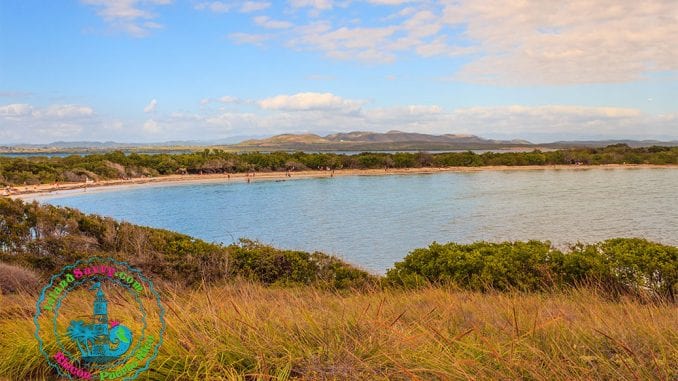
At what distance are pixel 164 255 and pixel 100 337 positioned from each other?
937 cm

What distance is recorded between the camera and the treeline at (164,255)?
39.8 ft

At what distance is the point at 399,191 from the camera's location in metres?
52.7

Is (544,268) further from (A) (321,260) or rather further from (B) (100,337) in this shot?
(B) (100,337)

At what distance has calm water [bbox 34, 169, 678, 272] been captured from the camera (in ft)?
83.6

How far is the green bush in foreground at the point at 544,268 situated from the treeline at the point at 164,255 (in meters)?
1.69

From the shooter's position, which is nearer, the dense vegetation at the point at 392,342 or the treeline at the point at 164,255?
the dense vegetation at the point at 392,342

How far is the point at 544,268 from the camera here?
10.0 metres

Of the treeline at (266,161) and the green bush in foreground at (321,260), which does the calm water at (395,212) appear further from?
the treeline at (266,161)

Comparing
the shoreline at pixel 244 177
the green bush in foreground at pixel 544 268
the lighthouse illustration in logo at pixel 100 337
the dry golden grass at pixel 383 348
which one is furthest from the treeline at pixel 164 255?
the shoreline at pixel 244 177

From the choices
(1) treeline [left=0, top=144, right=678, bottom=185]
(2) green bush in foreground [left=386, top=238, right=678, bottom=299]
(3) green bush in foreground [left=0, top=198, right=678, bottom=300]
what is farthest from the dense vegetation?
(1) treeline [left=0, top=144, right=678, bottom=185]

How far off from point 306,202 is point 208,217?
10.5 meters

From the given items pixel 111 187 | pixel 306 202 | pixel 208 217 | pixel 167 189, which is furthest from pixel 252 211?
pixel 111 187

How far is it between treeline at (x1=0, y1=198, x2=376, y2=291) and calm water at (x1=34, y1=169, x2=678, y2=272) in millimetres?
6222

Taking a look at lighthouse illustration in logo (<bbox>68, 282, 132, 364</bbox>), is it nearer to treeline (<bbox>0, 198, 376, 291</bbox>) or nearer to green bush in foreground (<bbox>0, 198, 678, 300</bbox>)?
green bush in foreground (<bbox>0, 198, 678, 300</bbox>)
